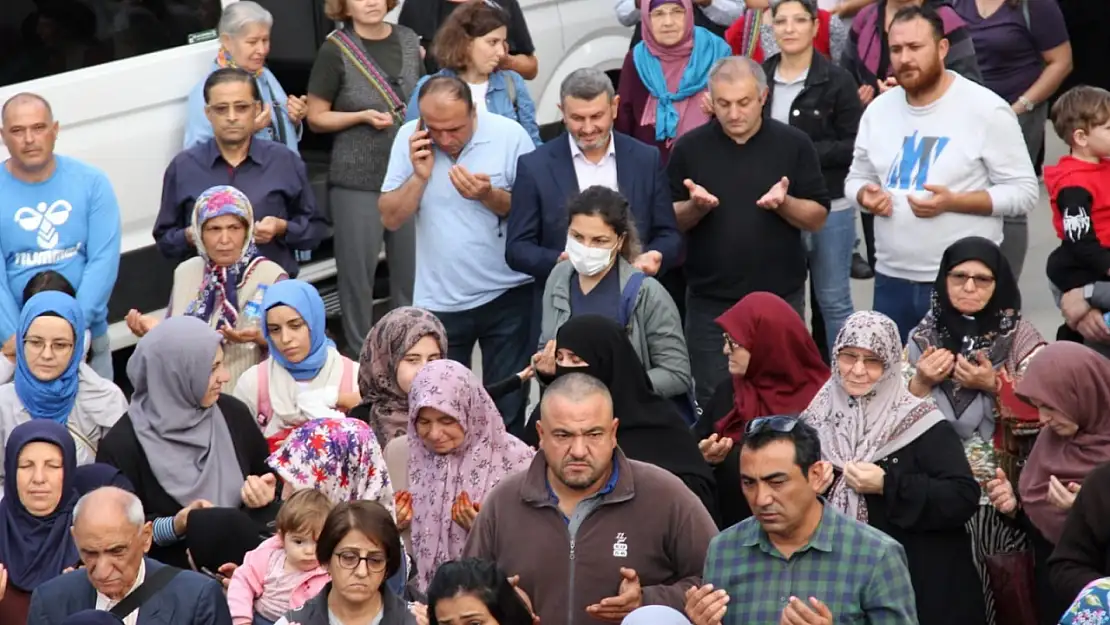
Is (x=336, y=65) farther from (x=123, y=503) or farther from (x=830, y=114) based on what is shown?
(x=123, y=503)

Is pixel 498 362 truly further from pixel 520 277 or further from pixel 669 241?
pixel 669 241

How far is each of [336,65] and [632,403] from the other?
10.4ft

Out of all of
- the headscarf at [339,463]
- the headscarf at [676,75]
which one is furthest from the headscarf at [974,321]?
the headscarf at [676,75]

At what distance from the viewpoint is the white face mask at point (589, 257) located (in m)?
7.75

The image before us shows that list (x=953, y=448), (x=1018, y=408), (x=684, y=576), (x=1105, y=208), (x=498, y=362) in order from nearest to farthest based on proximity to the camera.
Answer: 1. (x=684, y=576)
2. (x=953, y=448)
3. (x=1018, y=408)
4. (x=1105, y=208)
5. (x=498, y=362)

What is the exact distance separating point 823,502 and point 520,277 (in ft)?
10.4

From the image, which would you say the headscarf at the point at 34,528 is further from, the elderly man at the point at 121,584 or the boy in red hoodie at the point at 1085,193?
the boy in red hoodie at the point at 1085,193

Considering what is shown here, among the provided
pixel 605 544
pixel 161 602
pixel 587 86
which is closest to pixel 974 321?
pixel 587 86

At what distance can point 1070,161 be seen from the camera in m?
8.34

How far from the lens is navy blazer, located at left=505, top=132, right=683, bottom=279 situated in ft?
27.6

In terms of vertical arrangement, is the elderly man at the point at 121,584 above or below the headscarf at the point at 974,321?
below

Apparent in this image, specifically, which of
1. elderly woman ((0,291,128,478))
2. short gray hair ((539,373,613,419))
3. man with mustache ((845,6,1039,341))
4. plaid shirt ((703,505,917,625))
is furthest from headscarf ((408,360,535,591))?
man with mustache ((845,6,1039,341))

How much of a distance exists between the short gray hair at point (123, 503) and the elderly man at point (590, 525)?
1050 mm

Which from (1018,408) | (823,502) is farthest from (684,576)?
(1018,408)
